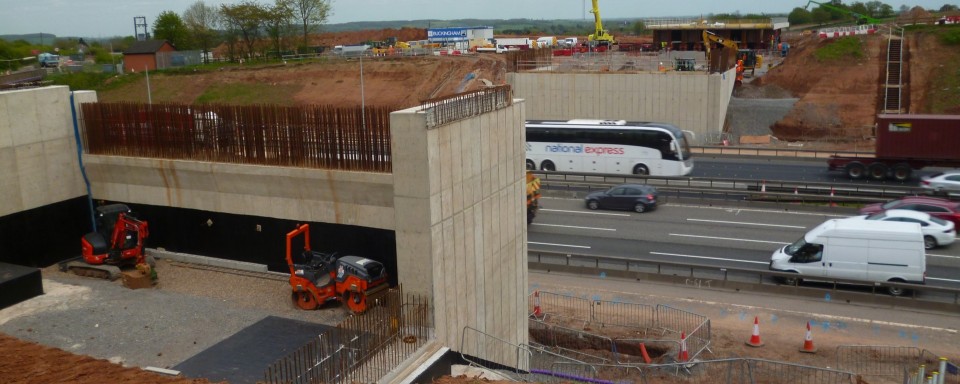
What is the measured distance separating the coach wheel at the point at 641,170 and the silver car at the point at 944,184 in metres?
10.9

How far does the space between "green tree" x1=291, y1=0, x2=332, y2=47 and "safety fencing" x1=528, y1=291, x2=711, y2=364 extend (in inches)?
3104

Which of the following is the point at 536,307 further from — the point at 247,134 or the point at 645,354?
the point at 247,134

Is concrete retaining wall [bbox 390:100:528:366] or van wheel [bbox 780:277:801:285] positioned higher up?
concrete retaining wall [bbox 390:100:528:366]

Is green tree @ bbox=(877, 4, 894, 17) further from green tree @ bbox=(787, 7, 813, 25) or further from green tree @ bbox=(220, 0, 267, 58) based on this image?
green tree @ bbox=(220, 0, 267, 58)

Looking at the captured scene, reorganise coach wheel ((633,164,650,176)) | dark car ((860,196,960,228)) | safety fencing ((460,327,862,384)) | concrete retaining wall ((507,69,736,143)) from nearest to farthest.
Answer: safety fencing ((460,327,862,384)), dark car ((860,196,960,228)), coach wheel ((633,164,650,176)), concrete retaining wall ((507,69,736,143))

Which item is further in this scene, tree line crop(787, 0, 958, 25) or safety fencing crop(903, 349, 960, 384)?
tree line crop(787, 0, 958, 25)

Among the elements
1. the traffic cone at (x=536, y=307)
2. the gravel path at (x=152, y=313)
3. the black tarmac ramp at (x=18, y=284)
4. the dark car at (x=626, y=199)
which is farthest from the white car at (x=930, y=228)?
the black tarmac ramp at (x=18, y=284)

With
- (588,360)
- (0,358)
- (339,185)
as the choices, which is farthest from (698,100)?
(0,358)

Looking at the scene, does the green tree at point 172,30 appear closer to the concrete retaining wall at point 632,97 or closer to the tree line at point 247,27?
the tree line at point 247,27

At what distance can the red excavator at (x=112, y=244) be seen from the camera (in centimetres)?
1628

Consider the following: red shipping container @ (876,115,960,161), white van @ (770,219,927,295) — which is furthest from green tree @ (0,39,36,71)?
white van @ (770,219,927,295)

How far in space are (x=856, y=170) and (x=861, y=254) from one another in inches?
614

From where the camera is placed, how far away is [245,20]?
3489 inches

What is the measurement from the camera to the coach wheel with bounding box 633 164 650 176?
35.6 meters
